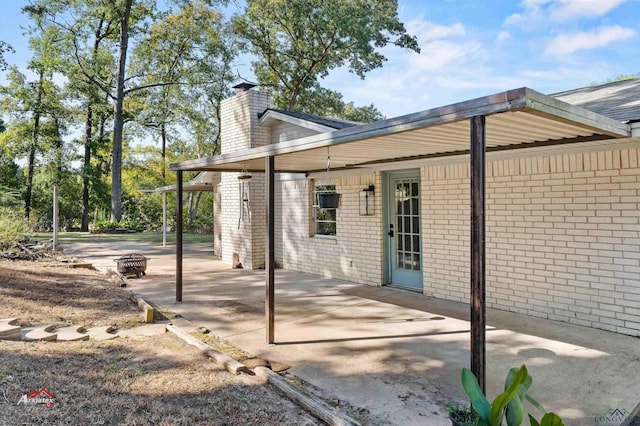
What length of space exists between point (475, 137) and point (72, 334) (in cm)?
469

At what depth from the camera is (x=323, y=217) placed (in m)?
9.09

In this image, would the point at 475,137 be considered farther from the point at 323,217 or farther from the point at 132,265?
the point at 132,265

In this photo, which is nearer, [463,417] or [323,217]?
[463,417]

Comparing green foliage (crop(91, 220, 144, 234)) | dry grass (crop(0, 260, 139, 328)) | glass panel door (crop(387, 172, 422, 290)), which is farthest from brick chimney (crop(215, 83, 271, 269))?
green foliage (crop(91, 220, 144, 234))

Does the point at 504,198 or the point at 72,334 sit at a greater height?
the point at 504,198

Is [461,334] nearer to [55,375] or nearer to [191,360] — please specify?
[191,360]

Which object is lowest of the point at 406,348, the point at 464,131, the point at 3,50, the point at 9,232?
the point at 406,348

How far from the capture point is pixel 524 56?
1020 inches

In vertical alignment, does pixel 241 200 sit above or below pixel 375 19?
below

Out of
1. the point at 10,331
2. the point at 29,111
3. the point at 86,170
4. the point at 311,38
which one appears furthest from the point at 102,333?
the point at 29,111

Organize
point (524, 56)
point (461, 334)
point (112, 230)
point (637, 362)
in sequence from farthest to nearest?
point (524, 56), point (112, 230), point (461, 334), point (637, 362)

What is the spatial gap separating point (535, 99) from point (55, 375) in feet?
13.4

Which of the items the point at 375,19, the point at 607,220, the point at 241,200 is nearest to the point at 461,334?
the point at 607,220

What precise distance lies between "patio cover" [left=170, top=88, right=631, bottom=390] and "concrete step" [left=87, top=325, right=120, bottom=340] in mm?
1869
